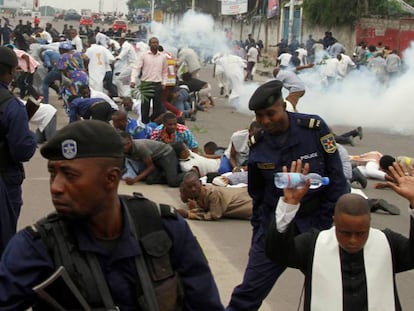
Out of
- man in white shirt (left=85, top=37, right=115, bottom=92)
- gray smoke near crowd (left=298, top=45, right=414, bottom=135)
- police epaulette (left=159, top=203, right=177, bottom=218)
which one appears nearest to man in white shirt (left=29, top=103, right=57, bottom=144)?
man in white shirt (left=85, top=37, right=115, bottom=92)

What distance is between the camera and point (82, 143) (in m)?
2.31

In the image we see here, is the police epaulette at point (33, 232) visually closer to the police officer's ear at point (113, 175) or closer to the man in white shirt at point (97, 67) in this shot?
the police officer's ear at point (113, 175)

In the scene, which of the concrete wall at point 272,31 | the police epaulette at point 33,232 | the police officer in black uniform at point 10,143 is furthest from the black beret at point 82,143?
the concrete wall at point 272,31

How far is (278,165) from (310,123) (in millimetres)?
294

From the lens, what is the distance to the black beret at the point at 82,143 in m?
2.31

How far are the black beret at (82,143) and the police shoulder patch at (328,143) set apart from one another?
233 centimetres

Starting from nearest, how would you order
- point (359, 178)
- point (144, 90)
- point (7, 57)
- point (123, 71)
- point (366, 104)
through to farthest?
point (7, 57) < point (359, 178) < point (144, 90) < point (123, 71) < point (366, 104)

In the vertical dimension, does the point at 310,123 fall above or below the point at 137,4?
below

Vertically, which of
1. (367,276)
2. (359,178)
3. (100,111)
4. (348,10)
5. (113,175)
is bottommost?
(359,178)

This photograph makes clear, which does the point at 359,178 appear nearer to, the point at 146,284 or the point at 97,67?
the point at 146,284

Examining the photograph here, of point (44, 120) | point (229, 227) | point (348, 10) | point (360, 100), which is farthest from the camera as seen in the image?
point (348, 10)

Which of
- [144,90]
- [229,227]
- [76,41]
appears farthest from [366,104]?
[229,227]

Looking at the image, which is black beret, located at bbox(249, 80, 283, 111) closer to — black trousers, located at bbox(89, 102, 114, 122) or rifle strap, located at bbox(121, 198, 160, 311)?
rifle strap, located at bbox(121, 198, 160, 311)

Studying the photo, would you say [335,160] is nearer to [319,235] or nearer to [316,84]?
[319,235]
